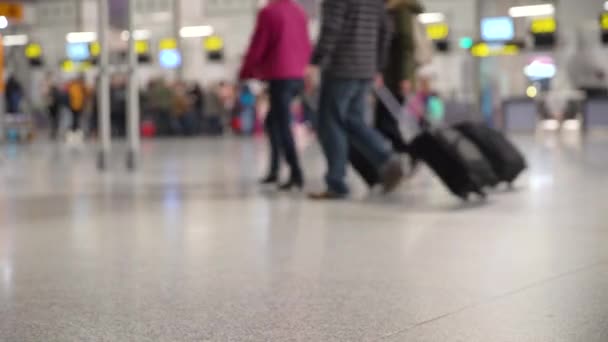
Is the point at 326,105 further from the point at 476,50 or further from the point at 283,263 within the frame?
the point at 476,50

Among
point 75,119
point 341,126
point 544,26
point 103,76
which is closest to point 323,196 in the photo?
point 341,126

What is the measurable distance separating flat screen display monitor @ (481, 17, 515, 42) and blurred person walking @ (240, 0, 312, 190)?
16.6 m

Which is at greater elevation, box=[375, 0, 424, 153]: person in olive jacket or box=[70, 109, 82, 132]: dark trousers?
box=[375, 0, 424, 153]: person in olive jacket

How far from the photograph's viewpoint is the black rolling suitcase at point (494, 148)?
7.51 meters

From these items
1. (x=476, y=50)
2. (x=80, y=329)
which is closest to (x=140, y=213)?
(x=80, y=329)

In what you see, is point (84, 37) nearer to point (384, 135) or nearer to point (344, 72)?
point (384, 135)

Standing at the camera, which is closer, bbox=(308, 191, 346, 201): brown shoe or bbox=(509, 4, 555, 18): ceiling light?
bbox=(308, 191, 346, 201): brown shoe

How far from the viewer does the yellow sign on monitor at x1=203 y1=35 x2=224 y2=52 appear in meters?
35.3

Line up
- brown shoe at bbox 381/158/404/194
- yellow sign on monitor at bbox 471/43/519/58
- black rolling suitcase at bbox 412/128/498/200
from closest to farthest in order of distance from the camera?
black rolling suitcase at bbox 412/128/498/200
brown shoe at bbox 381/158/404/194
yellow sign on monitor at bbox 471/43/519/58

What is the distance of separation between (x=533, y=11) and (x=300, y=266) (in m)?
28.6

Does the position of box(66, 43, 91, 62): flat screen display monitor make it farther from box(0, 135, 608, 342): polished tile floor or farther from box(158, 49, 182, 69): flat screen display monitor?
box(0, 135, 608, 342): polished tile floor

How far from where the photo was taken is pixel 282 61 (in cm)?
809

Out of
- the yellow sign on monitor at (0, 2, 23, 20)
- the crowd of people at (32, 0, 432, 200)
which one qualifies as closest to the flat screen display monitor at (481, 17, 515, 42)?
the yellow sign on monitor at (0, 2, 23, 20)

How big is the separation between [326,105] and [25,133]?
1647cm
